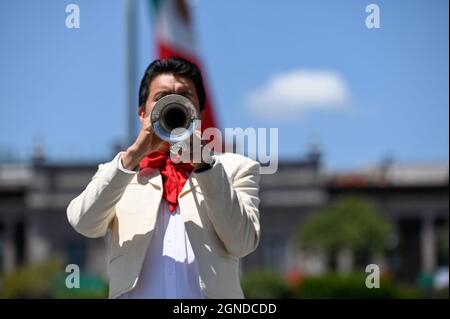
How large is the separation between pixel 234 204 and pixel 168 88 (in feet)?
1.32

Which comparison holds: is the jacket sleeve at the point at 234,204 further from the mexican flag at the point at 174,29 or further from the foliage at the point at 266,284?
the foliage at the point at 266,284

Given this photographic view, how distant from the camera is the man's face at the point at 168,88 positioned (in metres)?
2.65

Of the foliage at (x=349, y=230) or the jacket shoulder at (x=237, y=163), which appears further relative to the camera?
the foliage at (x=349, y=230)

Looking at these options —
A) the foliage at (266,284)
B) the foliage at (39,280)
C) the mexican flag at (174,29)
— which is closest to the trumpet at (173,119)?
the mexican flag at (174,29)

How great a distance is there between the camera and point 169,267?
8.40 ft

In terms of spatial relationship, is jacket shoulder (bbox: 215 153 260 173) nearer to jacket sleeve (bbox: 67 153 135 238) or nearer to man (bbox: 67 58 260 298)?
man (bbox: 67 58 260 298)

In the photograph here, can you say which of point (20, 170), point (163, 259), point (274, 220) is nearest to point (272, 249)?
point (274, 220)

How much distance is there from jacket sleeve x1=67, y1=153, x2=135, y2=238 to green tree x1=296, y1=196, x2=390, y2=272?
40018 mm

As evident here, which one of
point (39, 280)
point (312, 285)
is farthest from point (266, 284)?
point (39, 280)

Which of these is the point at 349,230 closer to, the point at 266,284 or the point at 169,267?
the point at 266,284

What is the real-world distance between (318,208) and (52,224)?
47.8 ft
